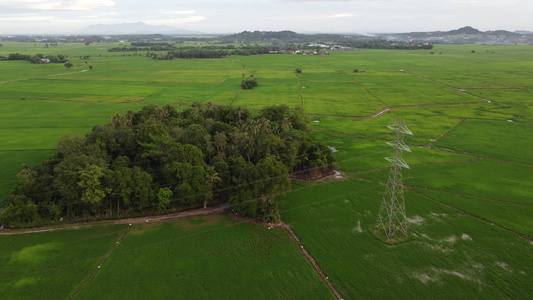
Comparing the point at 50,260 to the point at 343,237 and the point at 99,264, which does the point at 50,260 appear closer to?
the point at 99,264

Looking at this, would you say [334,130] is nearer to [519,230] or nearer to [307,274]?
[519,230]

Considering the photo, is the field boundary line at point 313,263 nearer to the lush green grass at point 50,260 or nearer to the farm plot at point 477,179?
the farm plot at point 477,179

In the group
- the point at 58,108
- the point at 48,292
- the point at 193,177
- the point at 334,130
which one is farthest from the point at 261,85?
the point at 48,292

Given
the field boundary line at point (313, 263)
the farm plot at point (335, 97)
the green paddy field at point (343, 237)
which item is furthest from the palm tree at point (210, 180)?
the farm plot at point (335, 97)

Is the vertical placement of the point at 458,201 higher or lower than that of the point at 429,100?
lower

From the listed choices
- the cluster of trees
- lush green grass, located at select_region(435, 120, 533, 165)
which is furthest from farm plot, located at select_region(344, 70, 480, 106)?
the cluster of trees
